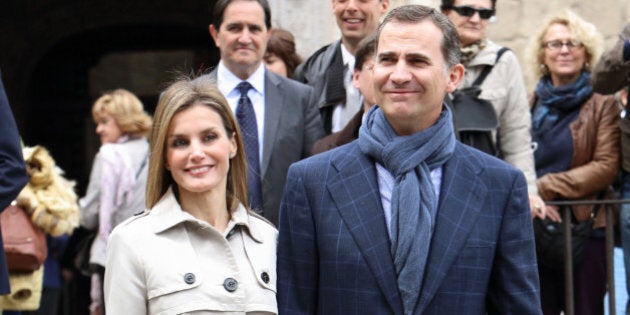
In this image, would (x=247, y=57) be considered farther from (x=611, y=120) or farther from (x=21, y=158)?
(x=611, y=120)

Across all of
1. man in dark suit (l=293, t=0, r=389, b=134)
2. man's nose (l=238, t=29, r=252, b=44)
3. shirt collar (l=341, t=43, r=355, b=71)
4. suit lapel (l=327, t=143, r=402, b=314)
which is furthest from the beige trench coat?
shirt collar (l=341, t=43, r=355, b=71)

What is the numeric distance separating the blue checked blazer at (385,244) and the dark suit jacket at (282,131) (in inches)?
75.8

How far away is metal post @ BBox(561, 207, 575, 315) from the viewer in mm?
7020

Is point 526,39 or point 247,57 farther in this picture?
point 526,39

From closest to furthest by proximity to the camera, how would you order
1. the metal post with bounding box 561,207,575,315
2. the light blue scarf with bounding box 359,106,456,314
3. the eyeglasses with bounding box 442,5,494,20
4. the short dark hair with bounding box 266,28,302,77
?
the light blue scarf with bounding box 359,106,456,314 < the eyeglasses with bounding box 442,5,494,20 < the metal post with bounding box 561,207,575,315 < the short dark hair with bounding box 266,28,302,77

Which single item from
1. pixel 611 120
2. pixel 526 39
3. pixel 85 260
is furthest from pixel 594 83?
pixel 85 260

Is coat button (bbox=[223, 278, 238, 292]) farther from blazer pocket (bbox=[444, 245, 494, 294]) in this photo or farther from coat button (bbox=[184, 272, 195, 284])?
blazer pocket (bbox=[444, 245, 494, 294])

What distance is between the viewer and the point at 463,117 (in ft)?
21.0

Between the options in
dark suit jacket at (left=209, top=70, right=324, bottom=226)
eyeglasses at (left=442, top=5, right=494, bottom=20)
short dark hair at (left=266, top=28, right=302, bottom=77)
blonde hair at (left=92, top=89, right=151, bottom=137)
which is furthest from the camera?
blonde hair at (left=92, top=89, right=151, bottom=137)

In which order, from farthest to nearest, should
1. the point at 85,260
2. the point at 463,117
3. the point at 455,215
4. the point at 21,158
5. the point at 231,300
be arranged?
the point at 85,260 < the point at 463,117 < the point at 21,158 < the point at 231,300 < the point at 455,215

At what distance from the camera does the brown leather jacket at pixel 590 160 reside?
7.18 meters

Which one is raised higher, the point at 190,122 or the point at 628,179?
the point at 190,122

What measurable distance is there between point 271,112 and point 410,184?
7.79 feet

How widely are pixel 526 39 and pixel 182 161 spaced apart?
5.39 meters
